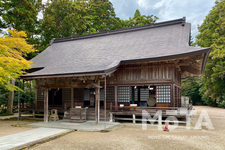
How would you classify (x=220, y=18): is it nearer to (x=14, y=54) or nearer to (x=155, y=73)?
(x=155, y=73)

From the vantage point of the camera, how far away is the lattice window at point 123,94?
1253 centimetres

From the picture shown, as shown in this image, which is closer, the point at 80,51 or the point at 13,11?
the point at 80,51

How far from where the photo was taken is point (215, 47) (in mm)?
24531

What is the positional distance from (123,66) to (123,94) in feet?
6.84

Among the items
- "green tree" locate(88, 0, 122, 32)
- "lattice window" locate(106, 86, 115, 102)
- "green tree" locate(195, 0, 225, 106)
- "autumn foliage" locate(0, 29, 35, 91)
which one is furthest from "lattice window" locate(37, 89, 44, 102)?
"green tree" locate(195, 0, 225, 106)

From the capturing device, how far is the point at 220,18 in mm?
24625

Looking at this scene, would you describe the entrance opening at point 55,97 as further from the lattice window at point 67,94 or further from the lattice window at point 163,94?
the lattice window at point 163,94

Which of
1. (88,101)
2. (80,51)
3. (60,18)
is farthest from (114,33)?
(60,18)

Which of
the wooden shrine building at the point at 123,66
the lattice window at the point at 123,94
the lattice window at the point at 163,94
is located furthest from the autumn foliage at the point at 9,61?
the lattice window at the point at 163,94

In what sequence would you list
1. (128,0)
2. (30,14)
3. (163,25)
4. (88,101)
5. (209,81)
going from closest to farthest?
(163,25), (88,101), (30,14), (209,81), (128,0)

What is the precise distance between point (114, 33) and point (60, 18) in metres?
12.4

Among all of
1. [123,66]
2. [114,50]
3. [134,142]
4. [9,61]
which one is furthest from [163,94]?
[9,61]

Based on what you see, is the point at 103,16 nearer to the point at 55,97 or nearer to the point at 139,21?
the point at 139,21

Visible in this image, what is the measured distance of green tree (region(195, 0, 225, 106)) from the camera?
24.2 metres
